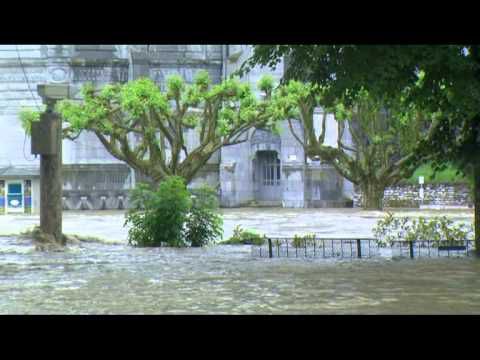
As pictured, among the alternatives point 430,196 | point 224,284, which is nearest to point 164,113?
point 430,196

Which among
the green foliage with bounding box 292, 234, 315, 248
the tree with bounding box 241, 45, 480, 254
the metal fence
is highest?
the tree with bounding box 241, 45, 480, 254

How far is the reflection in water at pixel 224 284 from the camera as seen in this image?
1018 centimetres

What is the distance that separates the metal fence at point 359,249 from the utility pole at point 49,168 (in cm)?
463

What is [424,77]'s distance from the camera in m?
16.1

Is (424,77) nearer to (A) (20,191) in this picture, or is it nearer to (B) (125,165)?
(A) (20,191)

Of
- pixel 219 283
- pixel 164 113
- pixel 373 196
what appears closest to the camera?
pixel 219 283

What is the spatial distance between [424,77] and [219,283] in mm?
6196

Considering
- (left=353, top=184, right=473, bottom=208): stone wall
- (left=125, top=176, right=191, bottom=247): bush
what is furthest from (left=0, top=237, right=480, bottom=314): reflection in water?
(left=353, top=184, right=473, bottom=208): stone wall

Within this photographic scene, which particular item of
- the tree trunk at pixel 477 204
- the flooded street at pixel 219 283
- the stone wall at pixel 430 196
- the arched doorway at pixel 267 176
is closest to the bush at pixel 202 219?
the flooded street at pixel 219 283

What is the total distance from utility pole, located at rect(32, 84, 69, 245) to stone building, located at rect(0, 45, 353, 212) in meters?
29.7

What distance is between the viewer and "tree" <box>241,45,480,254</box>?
578 inches

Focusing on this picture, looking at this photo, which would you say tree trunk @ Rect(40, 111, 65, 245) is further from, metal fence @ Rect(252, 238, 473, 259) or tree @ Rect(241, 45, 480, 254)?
tree @ Rect(241, 45, 480, 254)

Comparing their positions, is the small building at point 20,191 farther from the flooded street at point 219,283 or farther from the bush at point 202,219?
the bush at point 202,219
